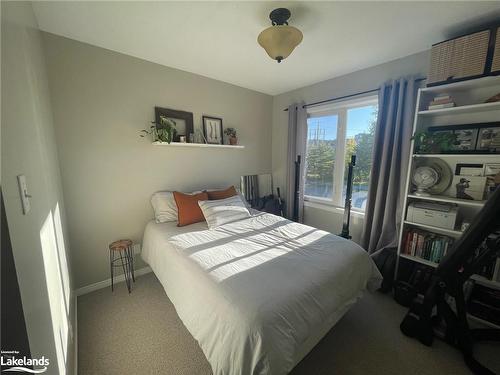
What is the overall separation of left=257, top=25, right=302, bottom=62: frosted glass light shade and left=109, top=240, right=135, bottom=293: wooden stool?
2.27 meters

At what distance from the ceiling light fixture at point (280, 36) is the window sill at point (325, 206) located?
2132 mm

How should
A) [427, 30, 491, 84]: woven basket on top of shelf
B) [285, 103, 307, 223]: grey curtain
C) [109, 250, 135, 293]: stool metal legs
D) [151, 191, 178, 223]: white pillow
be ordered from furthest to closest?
1. [285, 103, 307, 223]: grey curtain
2. [151, 191, 178, 223]: white pillow
3. [109, 250, 135, 293]: stool metal legs
4. [427, 30, 491, 84]: woven basket on top of shelf

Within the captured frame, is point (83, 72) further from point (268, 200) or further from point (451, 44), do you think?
point (451, 44)

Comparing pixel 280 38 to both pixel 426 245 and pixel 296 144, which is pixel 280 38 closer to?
pixel 296 144

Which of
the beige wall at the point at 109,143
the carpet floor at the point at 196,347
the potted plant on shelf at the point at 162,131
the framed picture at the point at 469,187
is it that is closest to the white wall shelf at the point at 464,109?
the framed picture at the point at 469,187

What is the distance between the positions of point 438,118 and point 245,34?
2068mm

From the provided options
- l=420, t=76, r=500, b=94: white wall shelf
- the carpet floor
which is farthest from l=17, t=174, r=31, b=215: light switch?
l=420, t=76, r=500, b=94: white wall shelf

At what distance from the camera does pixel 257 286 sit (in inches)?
47.8

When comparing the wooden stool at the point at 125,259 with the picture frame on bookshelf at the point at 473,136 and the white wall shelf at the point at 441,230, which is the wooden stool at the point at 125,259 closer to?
the white wall shelf at the point at 441,230

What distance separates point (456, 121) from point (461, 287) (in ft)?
4.94

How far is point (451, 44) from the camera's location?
1.69 meters

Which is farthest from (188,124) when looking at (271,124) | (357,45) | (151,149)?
(357,45)

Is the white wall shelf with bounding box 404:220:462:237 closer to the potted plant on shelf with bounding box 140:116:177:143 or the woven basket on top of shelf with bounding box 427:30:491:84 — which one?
the woven basket on top of shelf with bounding box 427:30:491:84

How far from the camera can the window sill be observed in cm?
273
